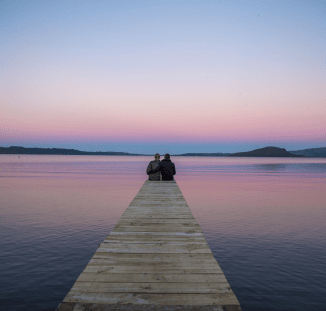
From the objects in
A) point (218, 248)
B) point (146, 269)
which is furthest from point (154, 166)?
point (146, 269)

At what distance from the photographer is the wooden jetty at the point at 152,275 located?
13.0ft

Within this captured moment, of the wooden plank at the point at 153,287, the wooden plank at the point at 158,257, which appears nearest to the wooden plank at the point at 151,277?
the wooden plank at the point at 153,287

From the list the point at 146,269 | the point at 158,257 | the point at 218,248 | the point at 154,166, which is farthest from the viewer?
the point at 154,166

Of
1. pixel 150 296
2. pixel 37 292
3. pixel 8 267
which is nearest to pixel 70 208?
pixel 8 267

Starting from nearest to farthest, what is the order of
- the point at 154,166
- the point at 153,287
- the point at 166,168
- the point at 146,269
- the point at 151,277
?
1. the point at 153,287
2. the point at 151,277
3. the point at 146,269
4. the point at 154,166
5. the point at 166,168

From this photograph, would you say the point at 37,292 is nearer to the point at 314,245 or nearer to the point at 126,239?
the point at 126,239

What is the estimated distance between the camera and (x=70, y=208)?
20.0 m

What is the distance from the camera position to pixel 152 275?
4.89 metres

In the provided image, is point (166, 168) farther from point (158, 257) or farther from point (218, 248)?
point (158, 257)

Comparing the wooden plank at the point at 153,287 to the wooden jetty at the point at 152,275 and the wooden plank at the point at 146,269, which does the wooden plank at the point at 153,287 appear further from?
the wooden plank at the point at 146,269

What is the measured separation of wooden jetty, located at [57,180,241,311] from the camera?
3957 millimetres

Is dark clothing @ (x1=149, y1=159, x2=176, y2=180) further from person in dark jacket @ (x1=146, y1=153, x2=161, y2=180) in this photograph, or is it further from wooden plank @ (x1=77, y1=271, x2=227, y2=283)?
wooden plank @ (x1=77, y1=271, x2=227, y2=283)

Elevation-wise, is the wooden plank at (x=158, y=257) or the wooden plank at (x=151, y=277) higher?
the wooden plank at (x=151, y=277)

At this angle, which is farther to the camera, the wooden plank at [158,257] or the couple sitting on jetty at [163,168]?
the couple sitting on jetty at [163,168]
